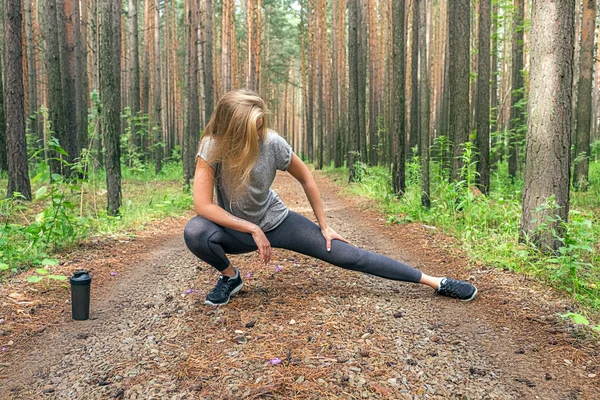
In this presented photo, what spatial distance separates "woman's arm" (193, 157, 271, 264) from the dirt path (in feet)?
1.84

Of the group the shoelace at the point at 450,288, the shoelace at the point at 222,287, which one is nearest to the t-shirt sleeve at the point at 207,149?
the shoelace at the point at 222,287

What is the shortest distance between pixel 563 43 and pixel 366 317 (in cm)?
323

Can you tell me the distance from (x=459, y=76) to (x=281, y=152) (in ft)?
16.7

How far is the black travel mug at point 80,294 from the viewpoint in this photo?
11.1 ft

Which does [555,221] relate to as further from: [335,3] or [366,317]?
[335,3]

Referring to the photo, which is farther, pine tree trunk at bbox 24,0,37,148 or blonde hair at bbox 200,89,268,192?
pine tree trunk at bbox 24,0,37,148

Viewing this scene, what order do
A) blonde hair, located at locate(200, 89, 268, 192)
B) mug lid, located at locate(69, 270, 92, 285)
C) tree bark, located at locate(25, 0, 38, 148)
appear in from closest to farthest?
1. blonde hair, located at locate(200, 89, 268, 192)
2. mug lid, located at locate(69, 270, 92, 285)
3. tree bark, located at locate(25, 0, 38, 148)

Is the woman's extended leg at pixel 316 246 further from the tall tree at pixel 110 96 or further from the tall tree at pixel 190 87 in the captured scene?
the tall tree at pixel 190 87

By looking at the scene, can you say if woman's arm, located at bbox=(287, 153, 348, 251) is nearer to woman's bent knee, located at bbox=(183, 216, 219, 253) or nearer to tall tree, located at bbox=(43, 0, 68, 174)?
woman's bent knee, located at bbox=(183, 216, 219, 253)

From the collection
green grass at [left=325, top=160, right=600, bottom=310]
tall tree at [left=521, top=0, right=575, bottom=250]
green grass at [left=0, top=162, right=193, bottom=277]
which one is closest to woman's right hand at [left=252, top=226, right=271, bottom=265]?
green grass at [left=0, top=162, right=193, bottom=277]

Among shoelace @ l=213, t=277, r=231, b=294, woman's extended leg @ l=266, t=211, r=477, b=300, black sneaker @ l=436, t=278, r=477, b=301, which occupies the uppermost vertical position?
woman's extended leg @ l=266, t=211, r=477, b=300

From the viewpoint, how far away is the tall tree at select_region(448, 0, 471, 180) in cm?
735

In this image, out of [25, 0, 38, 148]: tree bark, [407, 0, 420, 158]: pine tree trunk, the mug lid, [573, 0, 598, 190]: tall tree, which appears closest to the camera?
the mug lid

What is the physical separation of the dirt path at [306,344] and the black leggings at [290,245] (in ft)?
0.94
